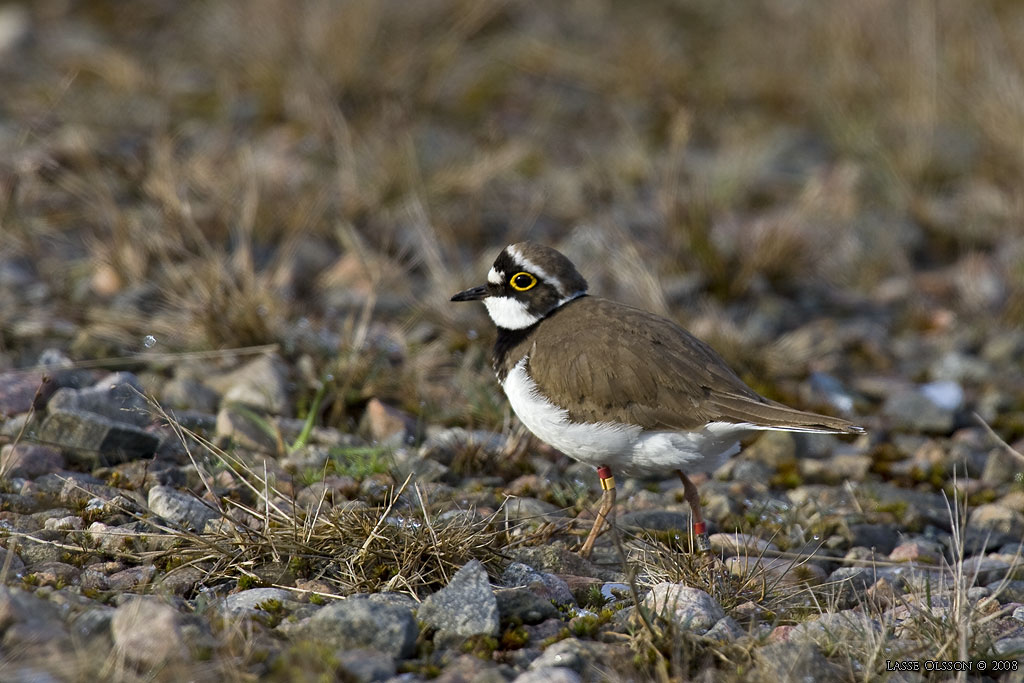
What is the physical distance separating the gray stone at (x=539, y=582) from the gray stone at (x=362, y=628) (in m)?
0.62

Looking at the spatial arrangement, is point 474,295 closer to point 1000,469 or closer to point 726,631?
point 726,631

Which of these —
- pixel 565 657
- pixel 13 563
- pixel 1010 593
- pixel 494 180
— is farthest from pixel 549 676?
pixel 494 180

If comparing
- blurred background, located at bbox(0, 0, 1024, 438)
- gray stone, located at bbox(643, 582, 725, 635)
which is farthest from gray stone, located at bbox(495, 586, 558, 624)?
blurred background, located at bbox(0, 0, 1024, 438)

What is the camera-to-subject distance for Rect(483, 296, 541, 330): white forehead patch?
5.38m

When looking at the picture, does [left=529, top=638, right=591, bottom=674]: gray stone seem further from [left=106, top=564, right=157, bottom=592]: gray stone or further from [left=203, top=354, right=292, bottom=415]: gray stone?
[left=203, top=354, right=292, bottom=415]: gray stone

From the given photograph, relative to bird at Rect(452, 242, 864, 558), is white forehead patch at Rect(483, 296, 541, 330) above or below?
above

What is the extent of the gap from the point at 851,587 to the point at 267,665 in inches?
95.5

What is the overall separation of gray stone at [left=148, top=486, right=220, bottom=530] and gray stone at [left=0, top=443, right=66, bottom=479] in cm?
61

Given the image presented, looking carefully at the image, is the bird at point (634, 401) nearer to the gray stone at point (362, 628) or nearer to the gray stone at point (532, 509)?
the gray stone at point (532, 509)

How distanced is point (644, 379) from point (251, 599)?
1840 millimetres

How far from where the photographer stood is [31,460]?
4.94 m

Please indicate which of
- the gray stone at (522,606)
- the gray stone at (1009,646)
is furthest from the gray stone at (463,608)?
the gray stone at (1009,646)

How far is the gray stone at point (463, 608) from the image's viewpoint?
12.8 feet

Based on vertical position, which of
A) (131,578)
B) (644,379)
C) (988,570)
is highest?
(644,379)
